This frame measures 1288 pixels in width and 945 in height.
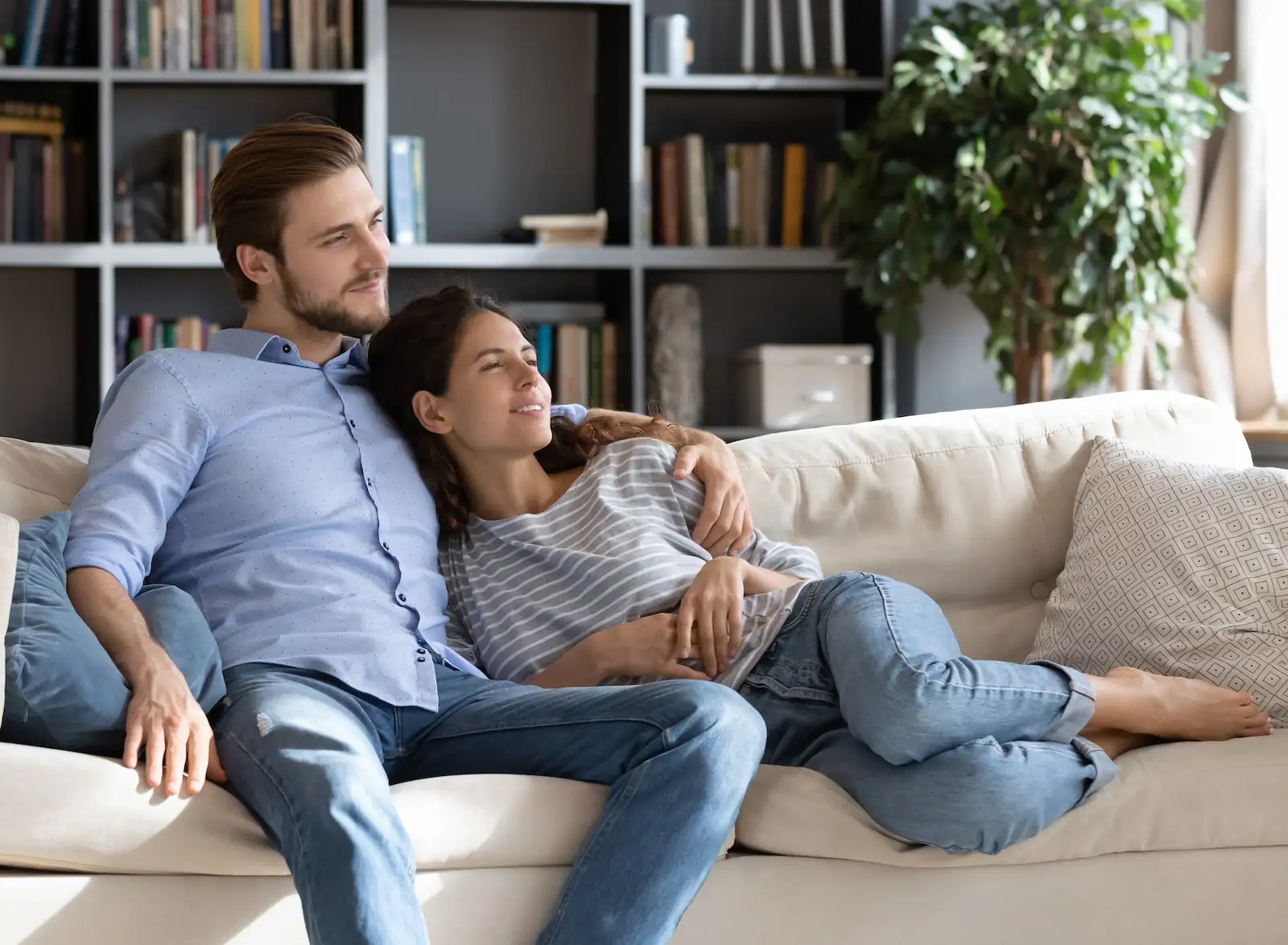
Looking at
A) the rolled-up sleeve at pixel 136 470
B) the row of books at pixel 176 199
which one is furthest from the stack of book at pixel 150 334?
the rolled-up sleeve at pixel 136 470

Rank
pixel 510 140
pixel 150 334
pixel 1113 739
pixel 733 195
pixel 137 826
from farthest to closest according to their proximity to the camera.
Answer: pixel 510 140, pixel 733 195, pixel 150 334, pixel 1113 739, pixel 137 826

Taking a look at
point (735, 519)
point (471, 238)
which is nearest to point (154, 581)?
point (735, 519)

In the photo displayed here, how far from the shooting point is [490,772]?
65.4 inches

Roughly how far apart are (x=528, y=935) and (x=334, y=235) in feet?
3.07

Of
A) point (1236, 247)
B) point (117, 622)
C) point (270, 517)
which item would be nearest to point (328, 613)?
point (270, 517)

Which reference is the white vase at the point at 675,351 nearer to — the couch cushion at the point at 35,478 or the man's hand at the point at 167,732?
the couch cushion at the point at 35,478

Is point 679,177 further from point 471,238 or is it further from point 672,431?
point 672,431

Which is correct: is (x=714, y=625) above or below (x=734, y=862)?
above

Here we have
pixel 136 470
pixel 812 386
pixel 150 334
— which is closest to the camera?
pixel 136 470

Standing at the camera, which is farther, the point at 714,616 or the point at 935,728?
the point at 714,616

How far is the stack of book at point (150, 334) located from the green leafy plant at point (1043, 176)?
1.70 m

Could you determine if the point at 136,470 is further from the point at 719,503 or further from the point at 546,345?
the point at 546,345

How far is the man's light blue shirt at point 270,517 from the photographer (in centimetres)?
166

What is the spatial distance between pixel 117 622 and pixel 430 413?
0.58m
